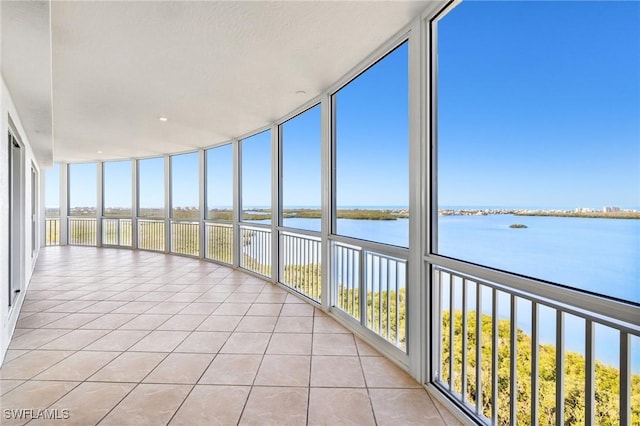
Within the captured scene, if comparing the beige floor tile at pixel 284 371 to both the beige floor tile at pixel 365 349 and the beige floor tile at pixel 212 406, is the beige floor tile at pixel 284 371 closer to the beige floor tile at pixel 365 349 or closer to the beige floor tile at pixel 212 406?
the beige floor tile at pixel 212 406

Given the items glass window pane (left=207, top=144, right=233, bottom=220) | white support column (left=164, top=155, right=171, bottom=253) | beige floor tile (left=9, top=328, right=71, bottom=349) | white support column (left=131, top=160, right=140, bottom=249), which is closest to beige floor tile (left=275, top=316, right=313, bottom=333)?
beige floor tile (left=9, top=328, right=71, bottom=349)

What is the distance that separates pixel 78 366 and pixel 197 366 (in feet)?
2.82

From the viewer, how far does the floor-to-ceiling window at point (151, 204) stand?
→ 744 centimetres

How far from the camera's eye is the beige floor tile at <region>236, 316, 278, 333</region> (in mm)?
2887

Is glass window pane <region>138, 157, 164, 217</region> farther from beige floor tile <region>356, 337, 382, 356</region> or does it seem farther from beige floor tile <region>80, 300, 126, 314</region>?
beige floor tile <region>356, 337, 382, 356</region>

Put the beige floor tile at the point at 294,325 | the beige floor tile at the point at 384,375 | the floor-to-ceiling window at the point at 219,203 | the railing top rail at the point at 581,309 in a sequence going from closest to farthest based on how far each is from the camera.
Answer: the railing top rail at the point at 581,309 → the beige floor tile at the point at 384,375 → the beige floor tile at the point at 294,325 → the floor-to-ceiling window at the point at 219,203

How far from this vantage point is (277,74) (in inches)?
112

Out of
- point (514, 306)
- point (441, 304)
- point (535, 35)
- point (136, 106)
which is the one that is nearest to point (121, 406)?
point (441, 304)

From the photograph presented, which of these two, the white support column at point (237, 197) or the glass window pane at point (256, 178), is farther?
the white support column at point (237, 197)

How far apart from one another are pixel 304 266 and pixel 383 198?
1.73 m

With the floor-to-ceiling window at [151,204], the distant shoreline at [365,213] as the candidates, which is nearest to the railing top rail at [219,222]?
the distant shoreline at [365,213]

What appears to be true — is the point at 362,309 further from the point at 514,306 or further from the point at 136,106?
the point at 136,106

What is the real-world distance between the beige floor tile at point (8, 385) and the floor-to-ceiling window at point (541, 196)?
9.08 feet

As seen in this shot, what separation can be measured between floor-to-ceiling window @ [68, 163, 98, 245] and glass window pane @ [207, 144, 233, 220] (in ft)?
14.2
